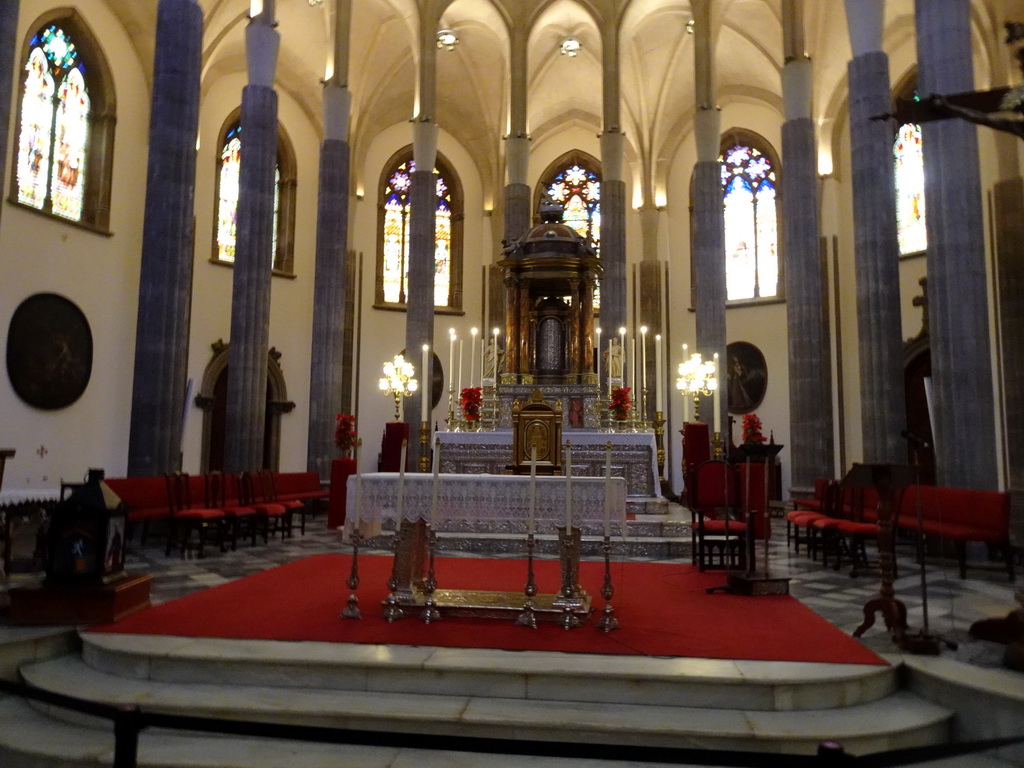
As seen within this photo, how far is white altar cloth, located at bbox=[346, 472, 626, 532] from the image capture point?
5677 mm

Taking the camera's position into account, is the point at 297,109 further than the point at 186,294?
Yes

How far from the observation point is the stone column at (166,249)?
9.51 meters

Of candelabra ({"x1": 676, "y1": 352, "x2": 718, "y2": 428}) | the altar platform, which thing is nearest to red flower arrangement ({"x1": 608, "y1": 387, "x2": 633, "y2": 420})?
the altar platform

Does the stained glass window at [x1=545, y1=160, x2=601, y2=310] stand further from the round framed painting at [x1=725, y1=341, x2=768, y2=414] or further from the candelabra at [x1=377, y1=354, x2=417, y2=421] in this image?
the candelabra at [x1=377, y1=354, x2=417, y2=421]

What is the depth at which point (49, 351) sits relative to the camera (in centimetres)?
1309

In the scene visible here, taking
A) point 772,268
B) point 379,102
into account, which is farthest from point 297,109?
point 772,268

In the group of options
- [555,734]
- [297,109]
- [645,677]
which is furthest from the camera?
[297,109]

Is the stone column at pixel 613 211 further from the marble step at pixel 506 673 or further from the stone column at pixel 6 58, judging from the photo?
the marble step at pixel 506 673

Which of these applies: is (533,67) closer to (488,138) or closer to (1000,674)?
(488,138)

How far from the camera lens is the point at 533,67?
67.3ft

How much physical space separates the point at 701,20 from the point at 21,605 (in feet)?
53.3

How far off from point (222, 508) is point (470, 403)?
4078 mm

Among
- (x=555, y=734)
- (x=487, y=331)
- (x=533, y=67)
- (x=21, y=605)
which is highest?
(x=533, y=67)

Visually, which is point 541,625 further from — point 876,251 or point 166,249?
point 876,251
